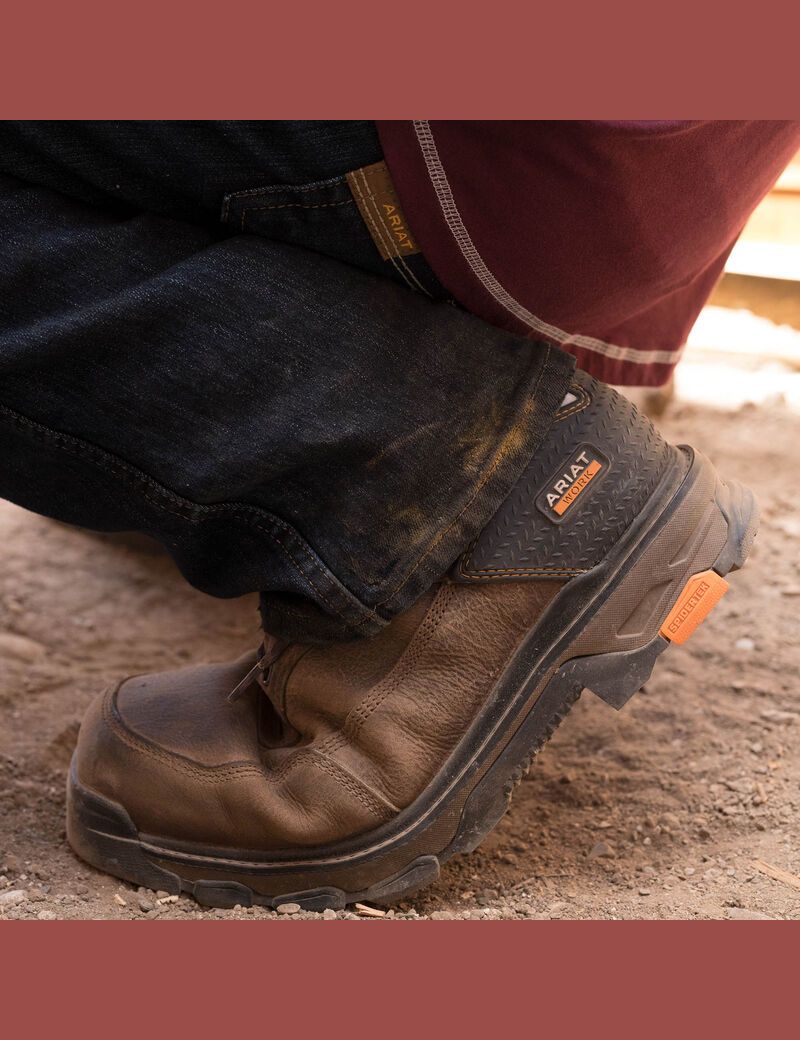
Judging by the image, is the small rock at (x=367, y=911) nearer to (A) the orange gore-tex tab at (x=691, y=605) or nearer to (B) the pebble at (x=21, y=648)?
(A) the orange gore-tex tab at (x=691, y=605)

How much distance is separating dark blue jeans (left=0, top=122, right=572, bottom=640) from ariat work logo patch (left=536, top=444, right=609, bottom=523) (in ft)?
0.25

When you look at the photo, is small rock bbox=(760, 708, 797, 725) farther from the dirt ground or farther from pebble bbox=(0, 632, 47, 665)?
pebble bbox=(0, 632, 47, 665)

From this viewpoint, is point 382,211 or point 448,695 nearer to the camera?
point 382,211

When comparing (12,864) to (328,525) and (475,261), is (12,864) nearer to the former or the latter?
(328,525)

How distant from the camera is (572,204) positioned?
839 millimetres

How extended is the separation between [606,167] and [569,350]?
0.93 ft

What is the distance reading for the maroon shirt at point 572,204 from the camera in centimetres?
81

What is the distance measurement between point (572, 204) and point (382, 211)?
155 millimetres

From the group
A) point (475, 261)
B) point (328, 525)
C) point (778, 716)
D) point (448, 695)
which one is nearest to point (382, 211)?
point (475, 261)

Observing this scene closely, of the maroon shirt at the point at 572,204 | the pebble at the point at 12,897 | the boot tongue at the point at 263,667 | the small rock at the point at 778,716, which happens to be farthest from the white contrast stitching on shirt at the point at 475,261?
the pebble at the point at 12,897

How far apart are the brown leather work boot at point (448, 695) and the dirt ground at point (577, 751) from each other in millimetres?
59

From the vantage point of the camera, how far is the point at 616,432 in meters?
1.02

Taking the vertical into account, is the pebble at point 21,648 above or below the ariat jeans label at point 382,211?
below

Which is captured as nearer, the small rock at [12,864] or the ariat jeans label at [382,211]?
Answer: the ariat jeans label at [382,211]
